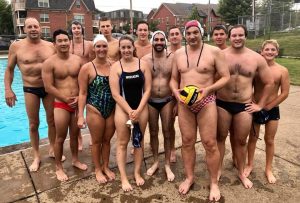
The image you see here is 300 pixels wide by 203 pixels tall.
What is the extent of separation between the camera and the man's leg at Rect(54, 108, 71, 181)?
4.24m

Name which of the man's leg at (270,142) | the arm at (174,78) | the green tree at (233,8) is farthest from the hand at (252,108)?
the green tree at (233,8)

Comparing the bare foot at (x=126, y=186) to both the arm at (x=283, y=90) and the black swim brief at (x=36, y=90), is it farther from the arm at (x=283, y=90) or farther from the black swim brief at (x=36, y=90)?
the arm at (x=283, y=90)

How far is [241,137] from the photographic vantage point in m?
3.95

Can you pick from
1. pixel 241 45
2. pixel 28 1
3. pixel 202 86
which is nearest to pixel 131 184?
pixel 202 86

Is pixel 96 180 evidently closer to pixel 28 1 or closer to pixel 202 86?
pixel 202 86

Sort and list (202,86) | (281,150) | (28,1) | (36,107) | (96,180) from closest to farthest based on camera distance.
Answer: (202,86)
(96,180)
(36,107)
(281,150)
(28,1)

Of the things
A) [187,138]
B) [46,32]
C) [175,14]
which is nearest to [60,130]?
[187,138]

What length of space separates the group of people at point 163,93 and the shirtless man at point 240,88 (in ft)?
0.04

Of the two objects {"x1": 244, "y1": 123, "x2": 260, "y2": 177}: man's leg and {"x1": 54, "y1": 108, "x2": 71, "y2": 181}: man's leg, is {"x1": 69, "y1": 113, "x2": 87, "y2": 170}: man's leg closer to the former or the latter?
{"x1": 54, "y1": 108, "x2": 71, "y2": 181}: man's leg

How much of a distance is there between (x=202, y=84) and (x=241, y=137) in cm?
96

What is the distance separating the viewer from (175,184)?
4188mm

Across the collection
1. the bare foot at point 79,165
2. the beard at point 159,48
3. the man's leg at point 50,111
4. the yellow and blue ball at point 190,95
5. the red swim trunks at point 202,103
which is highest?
the beard at point 159,48

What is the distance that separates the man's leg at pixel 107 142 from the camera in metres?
4.16

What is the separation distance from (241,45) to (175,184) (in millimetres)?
2187
